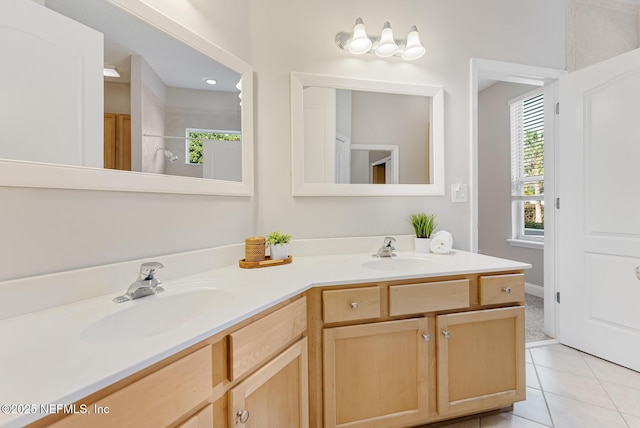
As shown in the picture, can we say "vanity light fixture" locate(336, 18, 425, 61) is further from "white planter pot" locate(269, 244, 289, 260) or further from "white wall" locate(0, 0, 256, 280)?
"white planter pot" locate(269, 244, 289, 260)

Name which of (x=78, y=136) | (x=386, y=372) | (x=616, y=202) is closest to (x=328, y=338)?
(x=386, y=372)

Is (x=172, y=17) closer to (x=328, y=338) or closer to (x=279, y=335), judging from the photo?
(x=279, y=335)

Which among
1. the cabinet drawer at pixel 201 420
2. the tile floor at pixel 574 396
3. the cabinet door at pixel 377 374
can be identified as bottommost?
the tile floor at pixel 574 396

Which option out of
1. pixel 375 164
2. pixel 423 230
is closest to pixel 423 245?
pixel 423 230

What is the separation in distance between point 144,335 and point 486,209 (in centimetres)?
Result: 403

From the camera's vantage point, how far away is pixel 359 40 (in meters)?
1.69

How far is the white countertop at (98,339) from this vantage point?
0.46 m

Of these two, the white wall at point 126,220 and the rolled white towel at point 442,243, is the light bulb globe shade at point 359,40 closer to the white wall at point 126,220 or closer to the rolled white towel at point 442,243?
the white wall at point 126,220

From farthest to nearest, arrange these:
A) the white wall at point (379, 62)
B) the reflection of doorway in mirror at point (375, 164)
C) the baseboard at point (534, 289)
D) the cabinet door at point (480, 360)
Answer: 1. the baseboard at point (534, 289)
2. the reflection of doorway in mirror at point (375, 164)
3. the white wall at point (379, 62)
4. the cabinet door at point (480, 360)

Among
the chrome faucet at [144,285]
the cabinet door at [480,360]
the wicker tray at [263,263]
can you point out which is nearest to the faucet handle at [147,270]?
the chrome faucet at [144,285]

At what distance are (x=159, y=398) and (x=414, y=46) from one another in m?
2.08

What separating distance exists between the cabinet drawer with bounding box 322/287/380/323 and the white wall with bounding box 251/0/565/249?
2.03ft

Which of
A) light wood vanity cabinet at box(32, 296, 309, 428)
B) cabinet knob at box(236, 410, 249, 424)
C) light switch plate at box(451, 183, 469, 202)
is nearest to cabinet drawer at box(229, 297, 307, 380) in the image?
light wood vanity cabinet at box(32, 296, 309, 428)

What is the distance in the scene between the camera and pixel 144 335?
2.89 ft
